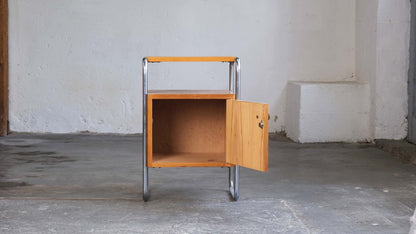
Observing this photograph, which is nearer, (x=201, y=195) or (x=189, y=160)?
(x=189, y=160)

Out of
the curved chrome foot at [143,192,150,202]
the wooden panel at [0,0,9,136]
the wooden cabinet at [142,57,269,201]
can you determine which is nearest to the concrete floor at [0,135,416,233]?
the curved chrome foot at [143,192,150,202]

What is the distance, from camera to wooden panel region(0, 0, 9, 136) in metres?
5.59

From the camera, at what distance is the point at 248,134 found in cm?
273

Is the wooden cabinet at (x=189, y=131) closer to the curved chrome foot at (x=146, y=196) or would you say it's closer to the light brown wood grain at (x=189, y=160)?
the light brown wood grain at (x=189, y=160)

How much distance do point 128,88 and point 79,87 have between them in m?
0.49

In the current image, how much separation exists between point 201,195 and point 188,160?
12.2 inches

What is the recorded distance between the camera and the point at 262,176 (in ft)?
12.5

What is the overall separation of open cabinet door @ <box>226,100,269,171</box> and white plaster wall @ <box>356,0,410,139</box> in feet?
8.95

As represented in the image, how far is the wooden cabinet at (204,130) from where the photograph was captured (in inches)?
106

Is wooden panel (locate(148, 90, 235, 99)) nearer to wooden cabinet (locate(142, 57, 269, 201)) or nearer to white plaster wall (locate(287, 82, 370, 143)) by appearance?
wooden cabinet (locate(142, 57, 269, 201))

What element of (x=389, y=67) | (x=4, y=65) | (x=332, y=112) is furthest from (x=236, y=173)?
(x=4, y=65)

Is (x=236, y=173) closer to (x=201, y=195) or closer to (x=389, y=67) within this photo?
(x=201, y=195)

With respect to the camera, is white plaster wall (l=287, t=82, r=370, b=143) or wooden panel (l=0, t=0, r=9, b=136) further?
wooden panel (l=0, t=0, r=9, b=136)

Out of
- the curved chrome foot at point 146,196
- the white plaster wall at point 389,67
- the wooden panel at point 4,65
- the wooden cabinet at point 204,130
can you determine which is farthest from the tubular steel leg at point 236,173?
the wooden panel at point 4,65
